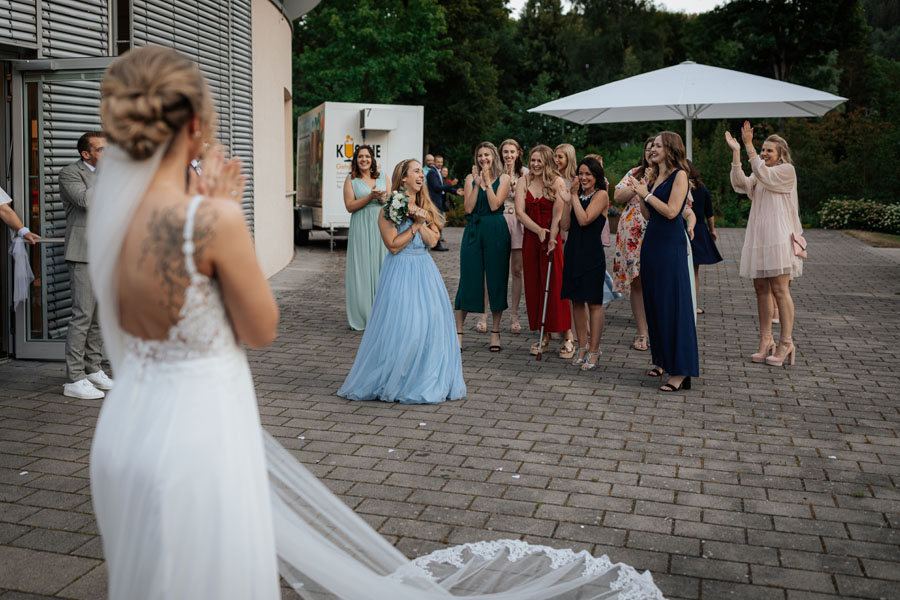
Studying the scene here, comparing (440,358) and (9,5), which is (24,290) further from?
(440,358)

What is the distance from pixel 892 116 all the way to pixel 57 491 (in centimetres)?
3057

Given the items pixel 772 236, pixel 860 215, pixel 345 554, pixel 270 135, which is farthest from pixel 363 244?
pixel 860 215

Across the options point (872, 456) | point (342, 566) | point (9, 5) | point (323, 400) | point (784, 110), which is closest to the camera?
point (342, 566)

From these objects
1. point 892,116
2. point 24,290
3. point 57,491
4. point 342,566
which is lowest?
point 57,491

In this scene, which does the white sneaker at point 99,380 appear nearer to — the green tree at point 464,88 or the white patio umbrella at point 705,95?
the white patio umbrella at point 705,95

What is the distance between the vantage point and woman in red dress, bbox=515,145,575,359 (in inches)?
361

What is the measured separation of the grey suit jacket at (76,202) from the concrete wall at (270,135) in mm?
7322

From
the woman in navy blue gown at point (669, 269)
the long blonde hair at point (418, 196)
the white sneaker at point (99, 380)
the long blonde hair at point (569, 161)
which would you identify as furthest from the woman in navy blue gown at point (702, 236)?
the white sneaker at point (99, 380)

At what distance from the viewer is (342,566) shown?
3.12 m

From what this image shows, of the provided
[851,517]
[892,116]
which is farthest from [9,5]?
[892,116]

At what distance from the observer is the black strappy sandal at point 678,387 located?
758 centimetres

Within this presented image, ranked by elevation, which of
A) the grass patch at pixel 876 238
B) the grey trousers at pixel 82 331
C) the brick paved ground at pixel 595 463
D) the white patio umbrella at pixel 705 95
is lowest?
the brick paved ground at pixel 595 463

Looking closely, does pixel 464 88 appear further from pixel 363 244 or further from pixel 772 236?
pixel 772 236

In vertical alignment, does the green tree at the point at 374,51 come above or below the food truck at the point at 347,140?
above
